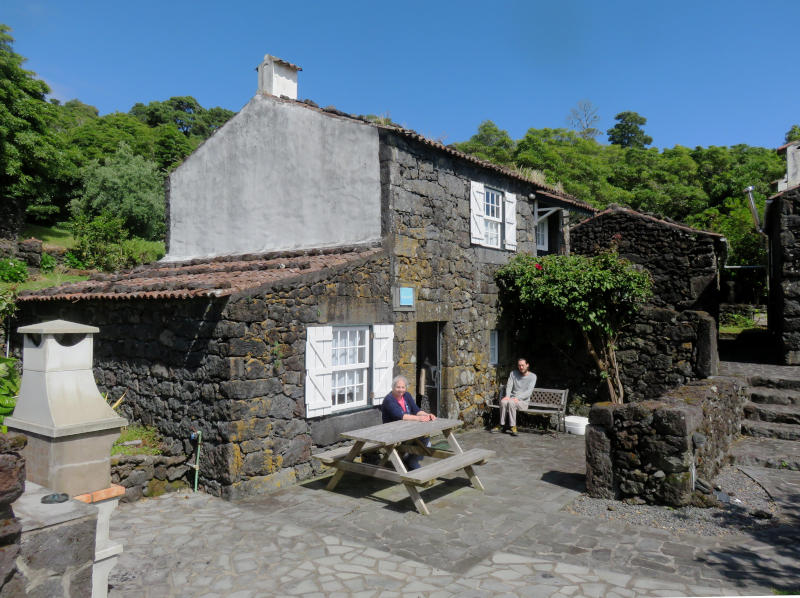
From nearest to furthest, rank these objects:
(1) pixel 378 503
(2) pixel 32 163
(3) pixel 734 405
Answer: (1) pixel 378 503
(3) pixel 734 405
(2) pixel 32 163

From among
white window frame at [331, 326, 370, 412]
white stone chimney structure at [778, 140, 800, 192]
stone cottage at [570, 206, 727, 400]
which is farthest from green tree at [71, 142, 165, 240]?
white stone chimney structure at [778, 140, 800, 192]

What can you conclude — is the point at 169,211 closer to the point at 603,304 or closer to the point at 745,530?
the point at 603,304

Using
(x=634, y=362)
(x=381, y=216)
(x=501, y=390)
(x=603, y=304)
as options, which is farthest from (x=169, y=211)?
(x=634, y=362)

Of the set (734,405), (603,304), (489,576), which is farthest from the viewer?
(603,304)

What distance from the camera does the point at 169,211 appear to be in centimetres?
1281

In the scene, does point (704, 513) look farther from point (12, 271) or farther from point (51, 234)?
point (51, 234)

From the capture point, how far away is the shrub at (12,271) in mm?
13906

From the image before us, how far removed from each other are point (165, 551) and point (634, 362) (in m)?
10.1

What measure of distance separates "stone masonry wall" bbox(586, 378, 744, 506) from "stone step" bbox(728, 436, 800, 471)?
4.48 ft

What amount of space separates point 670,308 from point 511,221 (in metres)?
3.86

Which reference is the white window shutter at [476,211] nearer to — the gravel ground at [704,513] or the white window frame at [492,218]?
the white window frame at [492,218]

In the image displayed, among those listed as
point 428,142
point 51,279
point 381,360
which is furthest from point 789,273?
point 51,279

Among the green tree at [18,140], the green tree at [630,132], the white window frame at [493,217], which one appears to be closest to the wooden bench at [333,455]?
the white window frame at [493,217]

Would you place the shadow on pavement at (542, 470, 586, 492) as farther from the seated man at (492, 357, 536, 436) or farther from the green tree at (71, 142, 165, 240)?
the green tree at (71, 142, 165, 240)
